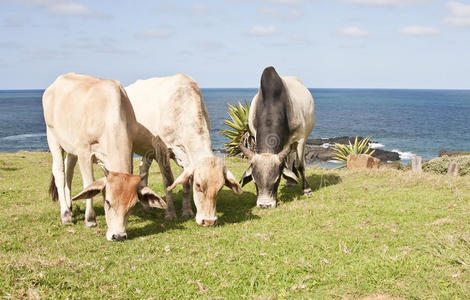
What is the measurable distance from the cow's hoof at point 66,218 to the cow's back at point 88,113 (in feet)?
4.50

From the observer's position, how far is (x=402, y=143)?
227 feet

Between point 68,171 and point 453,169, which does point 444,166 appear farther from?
point 68,171

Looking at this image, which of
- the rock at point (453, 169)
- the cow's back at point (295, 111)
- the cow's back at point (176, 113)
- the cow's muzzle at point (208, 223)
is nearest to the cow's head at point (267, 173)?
the cow's back at point (295, 111)

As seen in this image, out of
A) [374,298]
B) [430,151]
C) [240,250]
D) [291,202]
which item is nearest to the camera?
[374,298]

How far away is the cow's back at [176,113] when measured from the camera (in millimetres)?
9398

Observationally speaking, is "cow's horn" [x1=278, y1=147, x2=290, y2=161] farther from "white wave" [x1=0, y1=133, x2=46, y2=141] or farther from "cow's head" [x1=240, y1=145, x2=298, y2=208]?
"white wave" [x1=0, y1=133, x2=46, y2=141]

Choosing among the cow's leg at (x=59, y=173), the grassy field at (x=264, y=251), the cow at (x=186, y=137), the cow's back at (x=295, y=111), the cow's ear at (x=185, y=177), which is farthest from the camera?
the cow's back at (x=295, y=111)

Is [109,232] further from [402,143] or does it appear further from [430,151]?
[402,143]

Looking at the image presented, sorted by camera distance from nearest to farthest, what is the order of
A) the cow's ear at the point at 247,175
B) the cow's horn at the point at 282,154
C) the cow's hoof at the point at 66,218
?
the cow's hoof at the point at 66,218
the cow's horn at the point at 282,154
the cow's ear at the point at 247,175

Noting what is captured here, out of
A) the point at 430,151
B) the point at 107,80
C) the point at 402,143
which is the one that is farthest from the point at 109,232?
the point at 402,143

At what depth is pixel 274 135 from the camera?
11062 mm

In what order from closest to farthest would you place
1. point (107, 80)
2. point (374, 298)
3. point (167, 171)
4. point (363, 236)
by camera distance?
1. point (374, 298)
2. point (363, 236)
3. point (107, 80)
4. point (167, 171)

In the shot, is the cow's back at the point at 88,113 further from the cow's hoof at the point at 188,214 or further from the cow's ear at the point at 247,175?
the cow's ear at the point at 247,175

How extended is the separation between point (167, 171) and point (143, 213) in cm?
123
